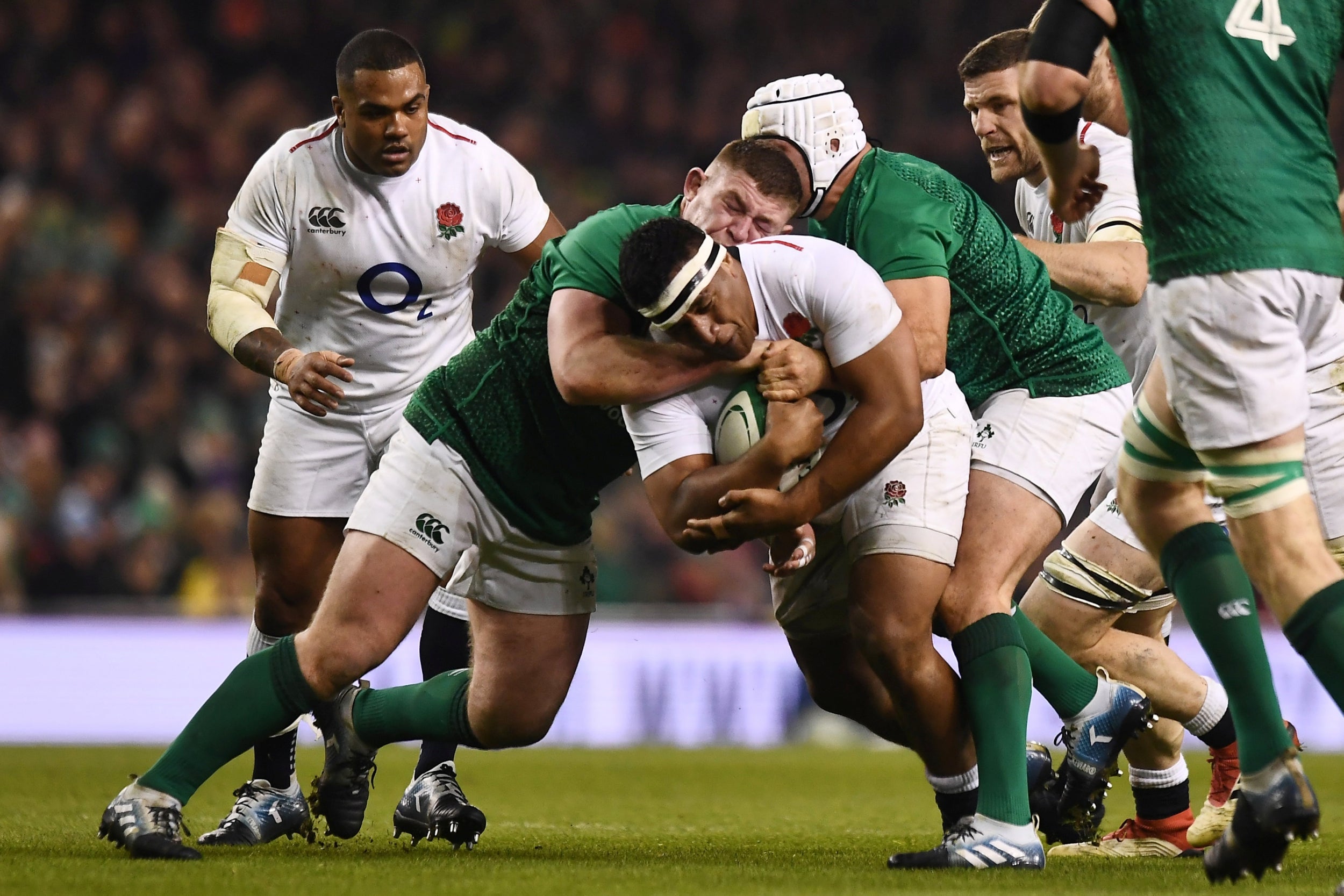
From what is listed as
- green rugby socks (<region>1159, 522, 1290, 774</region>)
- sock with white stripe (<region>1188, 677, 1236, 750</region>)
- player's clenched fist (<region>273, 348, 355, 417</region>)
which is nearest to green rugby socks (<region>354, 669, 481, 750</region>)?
player's clenched fist (<region>273, 348, 355, 417</region>)

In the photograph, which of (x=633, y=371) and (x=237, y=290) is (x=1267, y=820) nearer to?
(x=633, y=371)

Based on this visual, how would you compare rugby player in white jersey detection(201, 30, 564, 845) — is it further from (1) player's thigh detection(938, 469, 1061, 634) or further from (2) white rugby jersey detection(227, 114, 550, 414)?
(1) player's thigh detection(938, 469, 1061, 634)

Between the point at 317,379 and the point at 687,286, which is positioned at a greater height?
the point at 687,286

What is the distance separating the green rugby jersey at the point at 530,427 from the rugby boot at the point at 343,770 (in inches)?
29.1

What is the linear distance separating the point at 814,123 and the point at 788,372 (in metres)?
0.95

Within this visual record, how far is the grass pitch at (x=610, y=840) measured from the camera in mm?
3637

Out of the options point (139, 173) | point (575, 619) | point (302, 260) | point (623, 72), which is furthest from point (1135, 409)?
point (623, 72)

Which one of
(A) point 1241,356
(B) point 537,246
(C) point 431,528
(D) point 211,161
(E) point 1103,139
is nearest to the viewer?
(A) point 1241,356

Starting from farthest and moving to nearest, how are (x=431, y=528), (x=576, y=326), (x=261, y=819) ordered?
Result: (x=261, y=819) < (x=431, y=528) < (x=576, y=326)

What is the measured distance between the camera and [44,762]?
7.96 meters

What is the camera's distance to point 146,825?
4137 mm

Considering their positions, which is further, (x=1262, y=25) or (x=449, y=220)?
(x=449, y=220)

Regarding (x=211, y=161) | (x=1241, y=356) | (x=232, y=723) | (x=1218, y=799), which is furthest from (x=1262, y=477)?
(x=211, y=161)

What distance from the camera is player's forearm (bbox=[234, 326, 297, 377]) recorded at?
16.2 ft
